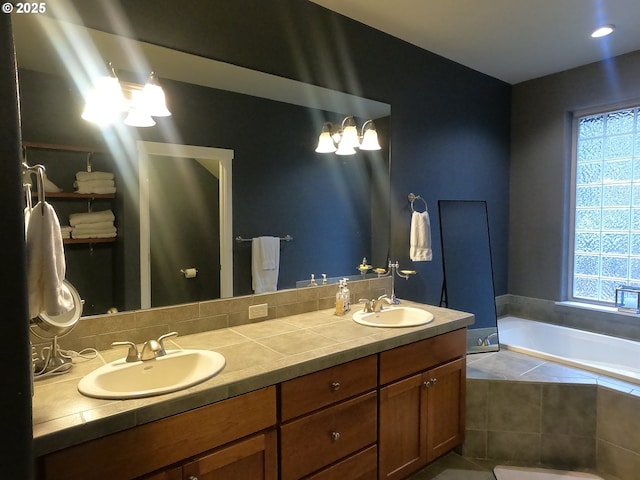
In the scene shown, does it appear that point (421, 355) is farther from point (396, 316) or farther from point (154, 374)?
point (154, 374)

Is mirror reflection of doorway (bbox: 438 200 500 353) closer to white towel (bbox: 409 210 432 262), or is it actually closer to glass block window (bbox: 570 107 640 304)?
white towel (bbox: 409 210 432 262)

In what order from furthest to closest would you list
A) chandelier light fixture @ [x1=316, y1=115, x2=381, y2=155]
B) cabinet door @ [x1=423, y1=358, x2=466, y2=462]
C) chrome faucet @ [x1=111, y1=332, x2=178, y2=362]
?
chandelier light fixture @ [x1=316, y1=115, x2=381, y2=155] < cabinet door @ [x1=423, y1=358, x2=466, y2=462] < chrome faucet @ [x1=111, y1=332, x2=178, y2=362]

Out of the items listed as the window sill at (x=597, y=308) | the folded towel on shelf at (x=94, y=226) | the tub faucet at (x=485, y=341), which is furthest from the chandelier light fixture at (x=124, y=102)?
the window sill at (x=597, y=308)

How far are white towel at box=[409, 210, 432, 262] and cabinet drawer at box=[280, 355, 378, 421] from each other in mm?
1202

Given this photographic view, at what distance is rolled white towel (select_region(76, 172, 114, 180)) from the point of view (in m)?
1.66

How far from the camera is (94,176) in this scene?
1.69m

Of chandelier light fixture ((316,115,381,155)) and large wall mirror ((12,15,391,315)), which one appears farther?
chandelier light fixture ((316,115,381,155))

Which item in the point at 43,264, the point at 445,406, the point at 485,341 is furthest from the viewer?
the point at 485,341

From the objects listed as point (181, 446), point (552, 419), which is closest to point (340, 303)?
point (181, 446)

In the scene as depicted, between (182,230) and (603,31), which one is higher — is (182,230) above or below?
below

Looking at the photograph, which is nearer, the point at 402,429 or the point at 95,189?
the point at 95,189

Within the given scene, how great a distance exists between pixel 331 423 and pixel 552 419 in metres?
1.46

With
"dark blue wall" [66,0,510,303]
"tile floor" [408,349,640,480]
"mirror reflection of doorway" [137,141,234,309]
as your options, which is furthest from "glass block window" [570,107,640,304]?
"mirror reflection of doorway" [137,141,234,309]

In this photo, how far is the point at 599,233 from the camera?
11.0 feet
